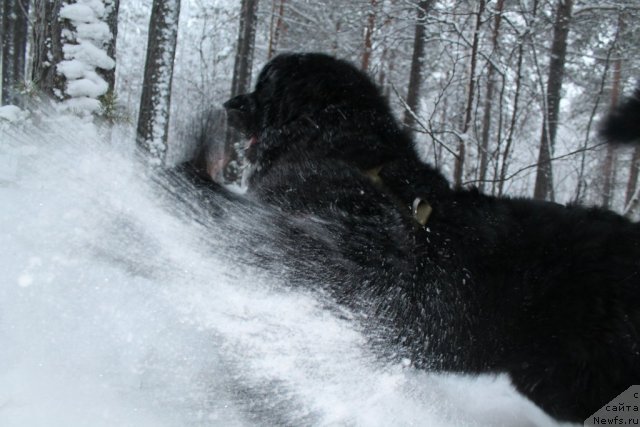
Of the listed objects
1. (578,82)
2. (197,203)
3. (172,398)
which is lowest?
(172,398)

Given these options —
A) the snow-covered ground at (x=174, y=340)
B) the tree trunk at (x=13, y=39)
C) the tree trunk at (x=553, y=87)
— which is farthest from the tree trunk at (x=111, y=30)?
the tree trunk at (x=13, y=39)

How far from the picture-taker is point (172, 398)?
224 centimetres

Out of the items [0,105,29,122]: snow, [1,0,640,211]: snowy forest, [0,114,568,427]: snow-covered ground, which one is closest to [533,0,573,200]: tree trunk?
[1,0,640,211]: snowy forest

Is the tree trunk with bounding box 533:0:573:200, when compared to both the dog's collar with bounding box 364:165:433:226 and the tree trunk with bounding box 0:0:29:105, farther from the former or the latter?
the tree trunk with bounding box 0:0:29:105

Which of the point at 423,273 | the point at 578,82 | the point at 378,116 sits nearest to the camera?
the point at 423,273

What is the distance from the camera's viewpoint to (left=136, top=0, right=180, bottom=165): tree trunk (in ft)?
29.3

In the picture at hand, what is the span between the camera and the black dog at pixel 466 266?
6.51 ft

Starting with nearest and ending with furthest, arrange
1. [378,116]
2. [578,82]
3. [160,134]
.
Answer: [378,116], [160,134], [578,82]

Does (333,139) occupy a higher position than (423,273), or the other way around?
(333,139)

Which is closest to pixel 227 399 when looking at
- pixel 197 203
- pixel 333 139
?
pixel 197 203

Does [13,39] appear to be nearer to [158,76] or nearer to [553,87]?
[158,76]

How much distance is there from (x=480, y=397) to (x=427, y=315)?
0.61 meters

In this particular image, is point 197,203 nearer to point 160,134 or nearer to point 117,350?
point 117,350

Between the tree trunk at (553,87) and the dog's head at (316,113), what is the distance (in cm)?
422
